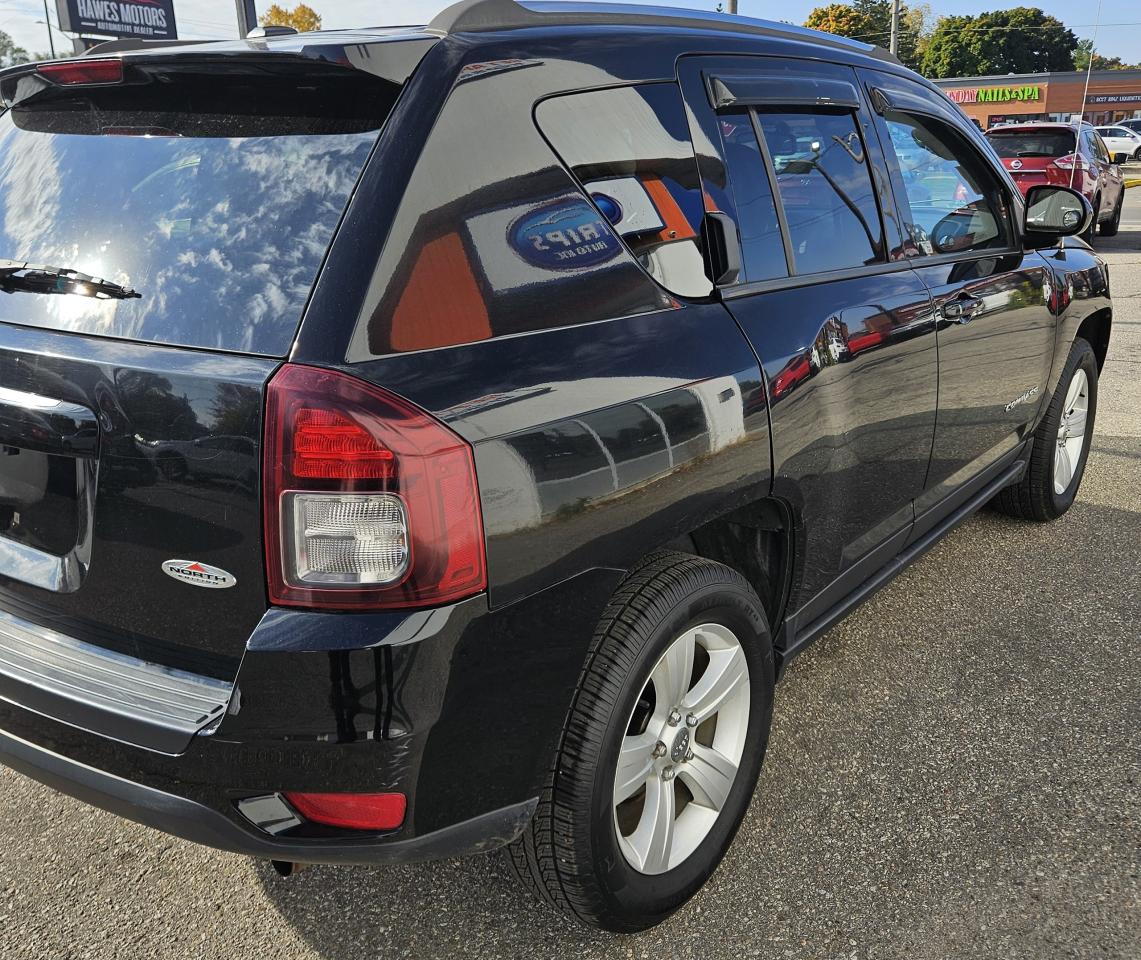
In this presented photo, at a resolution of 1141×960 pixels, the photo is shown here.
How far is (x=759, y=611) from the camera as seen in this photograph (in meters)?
2.30

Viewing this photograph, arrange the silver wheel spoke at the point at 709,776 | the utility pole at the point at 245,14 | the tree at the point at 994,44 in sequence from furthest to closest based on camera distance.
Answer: the tree at the point at 994,44, the utility pole at the point at 245,14, the silver wheel spoke at the point at 709,776

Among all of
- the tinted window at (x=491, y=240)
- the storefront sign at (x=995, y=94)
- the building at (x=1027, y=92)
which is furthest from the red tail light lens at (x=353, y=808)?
the storefront sign at (x=995, y=94)

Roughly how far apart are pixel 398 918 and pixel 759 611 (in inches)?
42.2

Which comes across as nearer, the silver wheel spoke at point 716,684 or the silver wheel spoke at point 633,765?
the silver wheel spoke at point 633,765

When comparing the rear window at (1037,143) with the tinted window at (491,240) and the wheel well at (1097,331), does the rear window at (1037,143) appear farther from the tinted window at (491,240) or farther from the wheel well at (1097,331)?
the tinted window at (491,240)

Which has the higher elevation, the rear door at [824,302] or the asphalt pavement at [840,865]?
the rear door at [824,302]

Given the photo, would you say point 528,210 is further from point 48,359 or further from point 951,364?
point 951,364

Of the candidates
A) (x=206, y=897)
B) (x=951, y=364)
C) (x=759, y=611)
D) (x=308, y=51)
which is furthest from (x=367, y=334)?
(x=951, y=364)

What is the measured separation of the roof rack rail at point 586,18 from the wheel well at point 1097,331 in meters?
2.10

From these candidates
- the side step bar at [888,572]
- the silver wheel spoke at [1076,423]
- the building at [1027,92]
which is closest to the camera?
the side step bar at [888,572]

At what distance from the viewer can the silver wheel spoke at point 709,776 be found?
227 cm

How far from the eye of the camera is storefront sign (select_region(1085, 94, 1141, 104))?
226 ft

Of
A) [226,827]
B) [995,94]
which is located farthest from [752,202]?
[995,94]

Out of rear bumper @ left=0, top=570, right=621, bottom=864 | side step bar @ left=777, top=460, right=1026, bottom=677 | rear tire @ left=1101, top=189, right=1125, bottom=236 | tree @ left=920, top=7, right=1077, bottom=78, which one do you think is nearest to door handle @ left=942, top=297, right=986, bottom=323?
side step bar @ left=777, top=460, right=1026, bottom=677
